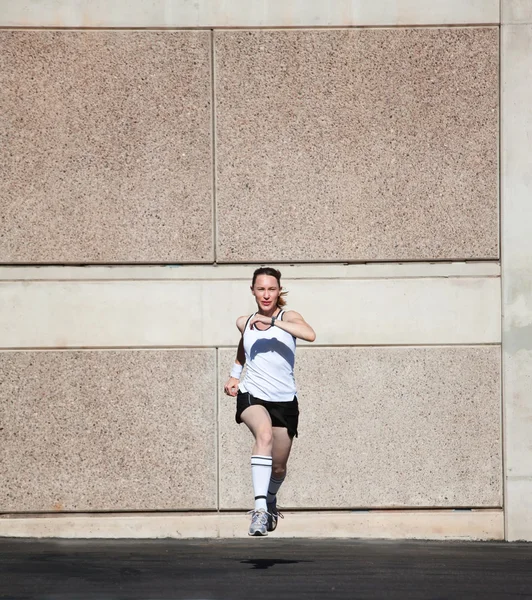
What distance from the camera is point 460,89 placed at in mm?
9086

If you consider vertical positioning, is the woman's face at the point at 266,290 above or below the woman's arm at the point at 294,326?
above

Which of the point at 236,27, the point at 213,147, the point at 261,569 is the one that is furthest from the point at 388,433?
the point at 236,27

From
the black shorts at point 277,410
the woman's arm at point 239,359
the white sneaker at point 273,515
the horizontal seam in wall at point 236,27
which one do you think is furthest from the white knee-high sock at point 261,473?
the horizontal seam in wall at point 236,27

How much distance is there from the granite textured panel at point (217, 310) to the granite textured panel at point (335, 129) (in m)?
0.29

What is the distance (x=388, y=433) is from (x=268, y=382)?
1.54 m

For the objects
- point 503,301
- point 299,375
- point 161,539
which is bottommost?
point 161,539

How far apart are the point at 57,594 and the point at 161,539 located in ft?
7.50

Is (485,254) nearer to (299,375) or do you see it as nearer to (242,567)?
(299,375)

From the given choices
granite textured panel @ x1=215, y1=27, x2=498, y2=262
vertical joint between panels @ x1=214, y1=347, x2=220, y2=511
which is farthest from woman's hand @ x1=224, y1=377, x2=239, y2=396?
granite textured panel @ x1=215, y1=27, x2=498, y2=262

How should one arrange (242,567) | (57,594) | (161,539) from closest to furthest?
(57,594), (242,567), (161,539)

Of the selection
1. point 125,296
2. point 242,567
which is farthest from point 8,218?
point 242,567

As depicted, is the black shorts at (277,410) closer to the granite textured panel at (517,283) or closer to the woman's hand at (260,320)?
the woman's hand at (260,320)

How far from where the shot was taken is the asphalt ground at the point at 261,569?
267 inches

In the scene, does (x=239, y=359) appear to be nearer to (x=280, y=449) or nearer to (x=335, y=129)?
(x=280, y=449)
